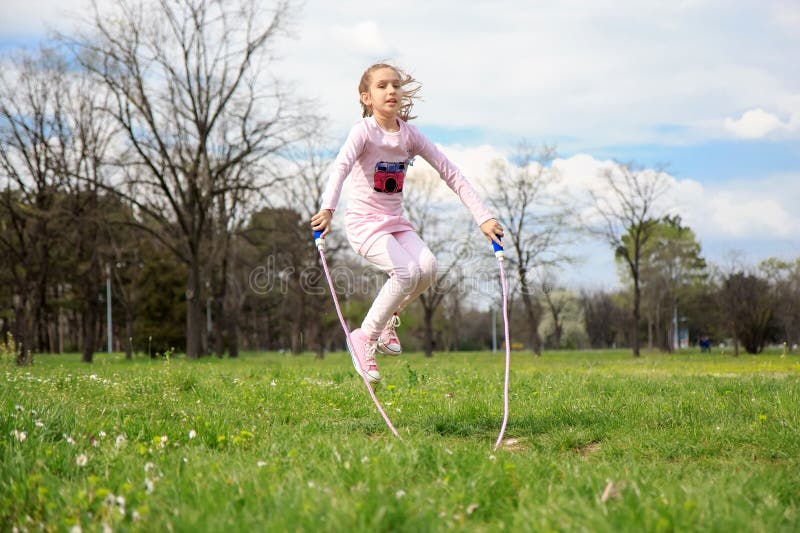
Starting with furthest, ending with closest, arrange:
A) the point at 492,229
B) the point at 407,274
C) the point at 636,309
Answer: the point at 636,309 → the point at 407,274 → the point at 492,229

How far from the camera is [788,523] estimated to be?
3.31 metres

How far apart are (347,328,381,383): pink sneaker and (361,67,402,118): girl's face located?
1.91 m

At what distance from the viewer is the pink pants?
6258mm

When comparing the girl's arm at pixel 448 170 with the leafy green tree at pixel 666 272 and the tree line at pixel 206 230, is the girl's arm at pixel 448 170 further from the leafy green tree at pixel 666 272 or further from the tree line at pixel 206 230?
the leafy green tree at pixel 666 272

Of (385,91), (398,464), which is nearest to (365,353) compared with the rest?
(385,91)

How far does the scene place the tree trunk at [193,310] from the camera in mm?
28797

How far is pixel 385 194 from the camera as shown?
656cm

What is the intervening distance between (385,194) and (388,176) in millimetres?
173

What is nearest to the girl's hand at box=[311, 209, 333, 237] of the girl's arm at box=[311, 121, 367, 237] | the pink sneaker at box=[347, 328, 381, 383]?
the girl's arm at box=[311, 121, 367, 237]

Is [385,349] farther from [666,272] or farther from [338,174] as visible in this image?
[666,272]

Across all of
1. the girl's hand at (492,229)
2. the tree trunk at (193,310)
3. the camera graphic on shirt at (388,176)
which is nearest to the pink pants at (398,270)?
the camera graphic on shirt at (388,176)

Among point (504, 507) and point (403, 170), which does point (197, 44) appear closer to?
point (403, 170)

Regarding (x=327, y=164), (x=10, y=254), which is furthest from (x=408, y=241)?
(x=327, y=164)

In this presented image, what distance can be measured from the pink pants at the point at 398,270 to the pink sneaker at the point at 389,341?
0.88 ft
